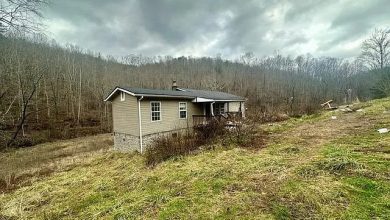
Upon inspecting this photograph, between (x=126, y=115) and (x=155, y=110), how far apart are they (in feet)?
6.04

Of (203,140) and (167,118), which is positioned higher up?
(167,118)

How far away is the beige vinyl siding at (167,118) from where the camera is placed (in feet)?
42.5

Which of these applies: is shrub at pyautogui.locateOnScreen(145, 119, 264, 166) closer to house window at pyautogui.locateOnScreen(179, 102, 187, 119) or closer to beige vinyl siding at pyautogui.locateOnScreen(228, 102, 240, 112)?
house window at pyautogui.locateOnScreen(179, 102, 187, 119)

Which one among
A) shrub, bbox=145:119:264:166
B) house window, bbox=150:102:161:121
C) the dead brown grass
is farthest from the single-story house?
the dead brown grass

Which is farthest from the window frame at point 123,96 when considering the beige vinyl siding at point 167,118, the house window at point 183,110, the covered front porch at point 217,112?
the covered front porch at point 217,112

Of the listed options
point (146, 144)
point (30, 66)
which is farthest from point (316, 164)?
point (30, 66)

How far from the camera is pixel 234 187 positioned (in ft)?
17.9

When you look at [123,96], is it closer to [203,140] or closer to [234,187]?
[203,140]

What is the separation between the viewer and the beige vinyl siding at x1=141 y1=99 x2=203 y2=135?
12945 millimetres

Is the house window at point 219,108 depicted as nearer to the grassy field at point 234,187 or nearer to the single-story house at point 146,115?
the single-story house at point 146,115

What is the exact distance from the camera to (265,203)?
14.9 feet

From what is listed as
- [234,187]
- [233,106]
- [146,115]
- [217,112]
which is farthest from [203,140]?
[233,106]

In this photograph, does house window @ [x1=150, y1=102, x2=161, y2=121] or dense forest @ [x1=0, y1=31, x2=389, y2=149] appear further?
dense forest @ [x1=0, y1=31, x2=389, y2=149]

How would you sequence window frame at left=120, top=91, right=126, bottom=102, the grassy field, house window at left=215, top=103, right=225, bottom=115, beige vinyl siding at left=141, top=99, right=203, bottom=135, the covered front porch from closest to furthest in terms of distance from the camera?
the grassy field < beige vinyl siding at left=141, top=99, right=203, bottom=135 < window frame at left=120, top=91, right=126, bottom=102 < the covered front porch < house window at left=215, top=103, right=225, bottom=115
